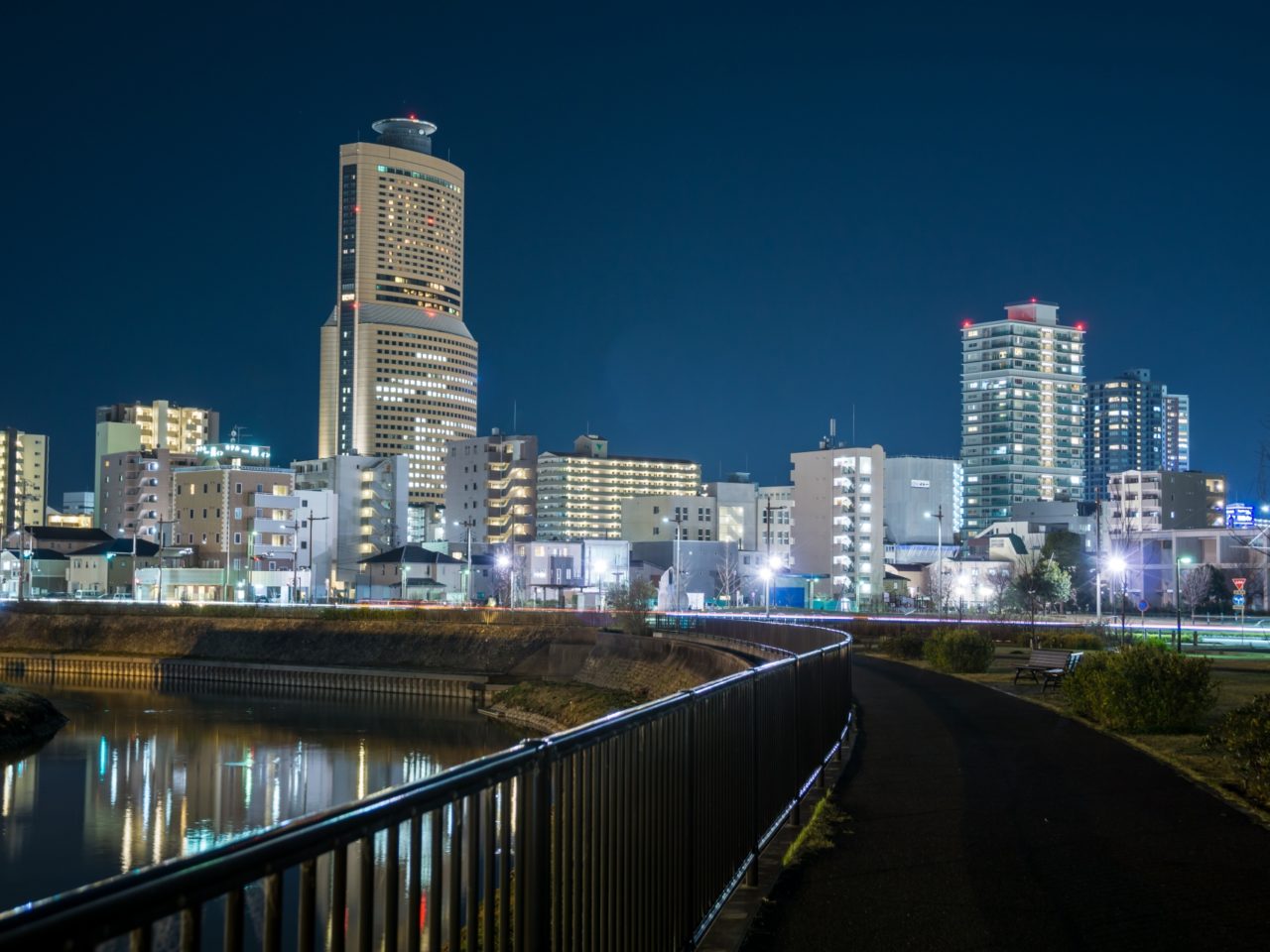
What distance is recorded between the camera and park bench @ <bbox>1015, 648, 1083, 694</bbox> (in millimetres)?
27788

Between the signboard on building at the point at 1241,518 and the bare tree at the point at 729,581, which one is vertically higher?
the signboard on building at the point at 1241,518

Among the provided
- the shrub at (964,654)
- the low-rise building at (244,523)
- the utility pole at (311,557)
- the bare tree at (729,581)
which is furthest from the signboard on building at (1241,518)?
the low-rise building at (244,523)

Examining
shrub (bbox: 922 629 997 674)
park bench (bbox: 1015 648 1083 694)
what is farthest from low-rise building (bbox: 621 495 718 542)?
park bench (bbox: 1015 648 1083 694)

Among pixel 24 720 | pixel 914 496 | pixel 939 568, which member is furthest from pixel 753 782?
pixel 914 496

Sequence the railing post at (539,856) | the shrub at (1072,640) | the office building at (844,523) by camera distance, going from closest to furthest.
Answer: the railing post at (539,856)
the shrub at (1072,640)
the office building at (844,523)

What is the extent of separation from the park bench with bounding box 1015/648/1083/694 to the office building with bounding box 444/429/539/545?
10821cm

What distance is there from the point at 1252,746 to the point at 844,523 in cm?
10650

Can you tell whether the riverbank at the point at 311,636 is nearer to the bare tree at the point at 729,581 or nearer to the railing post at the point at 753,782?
the bare tree at the point at 729,581

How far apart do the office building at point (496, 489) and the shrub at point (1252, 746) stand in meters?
129

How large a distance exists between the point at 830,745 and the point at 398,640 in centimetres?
6337

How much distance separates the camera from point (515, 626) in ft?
244

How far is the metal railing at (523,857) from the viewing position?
2789 millimetres

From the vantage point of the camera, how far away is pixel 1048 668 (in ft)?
102

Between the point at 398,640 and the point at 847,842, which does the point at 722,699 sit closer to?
the point at 847,842
